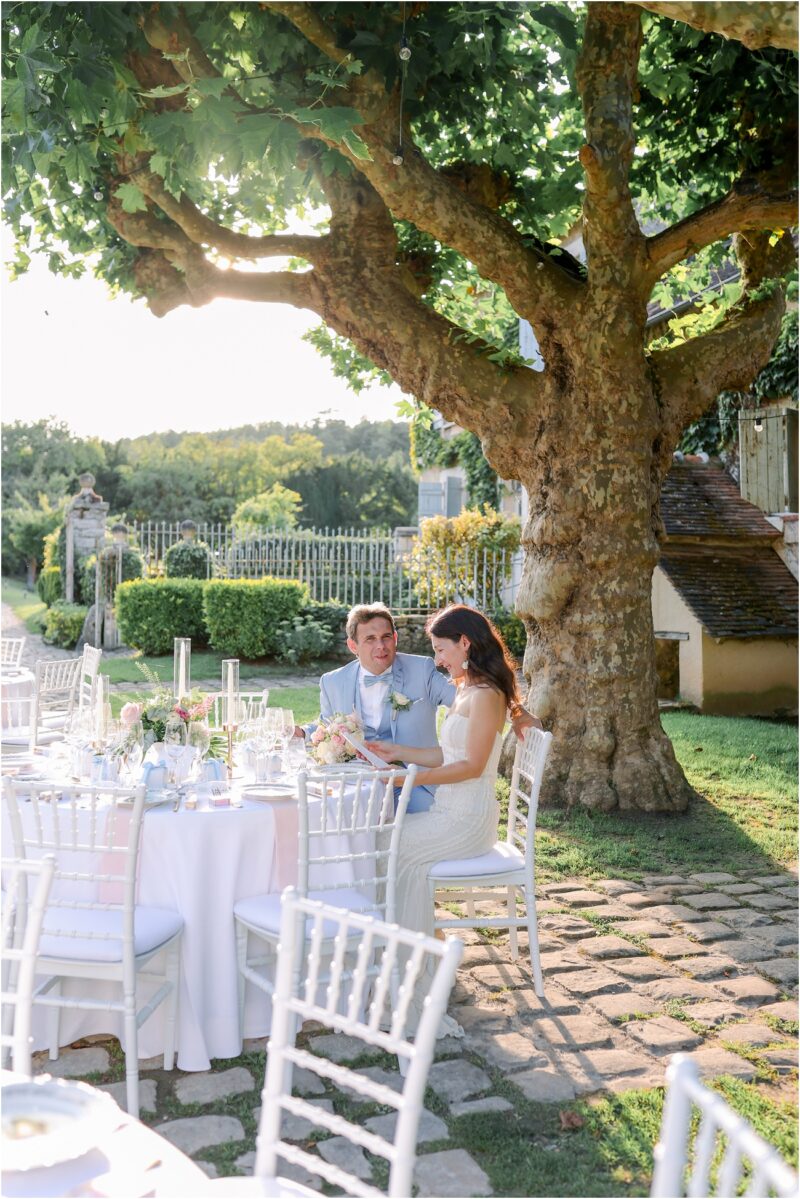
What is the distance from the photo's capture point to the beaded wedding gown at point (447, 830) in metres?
4.87

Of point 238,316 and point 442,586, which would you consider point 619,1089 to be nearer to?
point 238,316

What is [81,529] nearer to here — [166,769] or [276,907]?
[166,769]

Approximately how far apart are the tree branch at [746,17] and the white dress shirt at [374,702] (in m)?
3.25

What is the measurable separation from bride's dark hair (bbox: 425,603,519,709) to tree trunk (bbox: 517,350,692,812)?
10.7 ft

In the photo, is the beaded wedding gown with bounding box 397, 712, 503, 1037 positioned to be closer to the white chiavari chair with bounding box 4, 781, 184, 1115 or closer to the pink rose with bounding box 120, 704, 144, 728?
the white chiavari chair with bounding box 4, 781, 184, 1115

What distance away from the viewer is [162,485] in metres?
45.3

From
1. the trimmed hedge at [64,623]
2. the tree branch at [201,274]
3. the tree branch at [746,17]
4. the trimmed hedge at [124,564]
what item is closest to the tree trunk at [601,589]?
the tree branch at [201,274]

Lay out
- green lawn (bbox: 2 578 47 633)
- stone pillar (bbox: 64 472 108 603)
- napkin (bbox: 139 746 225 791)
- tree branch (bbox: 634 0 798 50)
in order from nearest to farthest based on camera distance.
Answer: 1. tree branch (bbox: 634 0 798 50)
2. napkin (bbox: 139 746 225 791)
3. stone pillar (bbox: 64 472 108 603)
4. green lawn (bbox: 2 578 47 633)

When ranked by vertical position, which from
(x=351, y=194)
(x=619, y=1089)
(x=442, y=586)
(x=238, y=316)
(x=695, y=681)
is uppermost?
(x=351, y=194)

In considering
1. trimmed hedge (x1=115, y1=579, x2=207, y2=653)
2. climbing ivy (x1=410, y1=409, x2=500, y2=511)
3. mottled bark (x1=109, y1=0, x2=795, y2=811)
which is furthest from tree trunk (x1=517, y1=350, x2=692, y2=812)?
climbing ivy (x1=410, y1=409, x2=500, y2=511)

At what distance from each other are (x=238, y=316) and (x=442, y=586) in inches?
372

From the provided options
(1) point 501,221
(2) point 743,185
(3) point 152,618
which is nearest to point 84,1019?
(1) point 501,221

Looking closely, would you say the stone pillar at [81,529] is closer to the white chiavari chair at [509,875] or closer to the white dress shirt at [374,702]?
the white dress shirt at [374,702]

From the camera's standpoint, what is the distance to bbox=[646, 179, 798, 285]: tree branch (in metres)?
8.09
